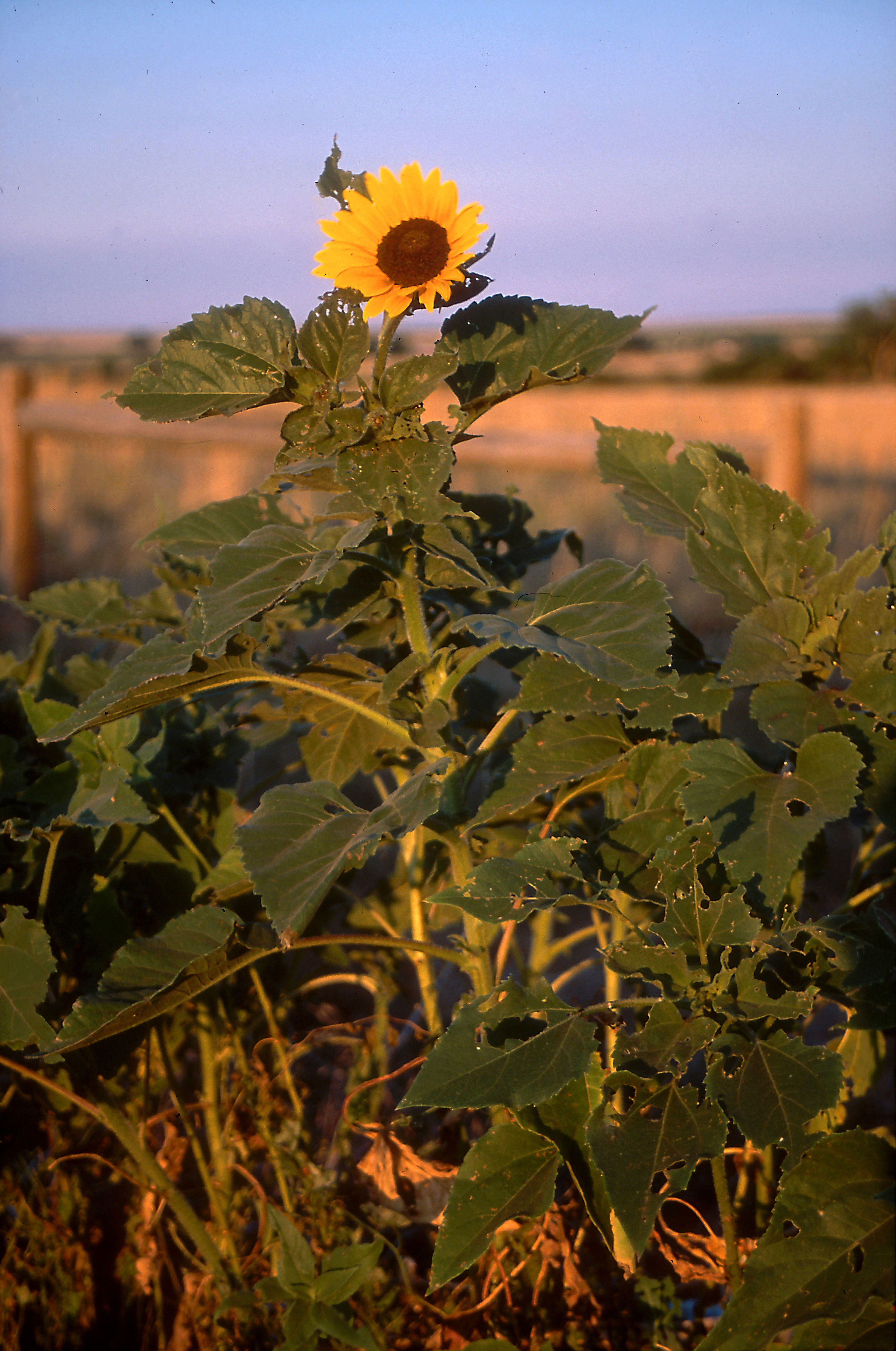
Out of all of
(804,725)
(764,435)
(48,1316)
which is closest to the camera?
(804,725)

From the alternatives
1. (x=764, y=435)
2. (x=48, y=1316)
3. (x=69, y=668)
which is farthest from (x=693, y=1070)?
(x=764, y=435)

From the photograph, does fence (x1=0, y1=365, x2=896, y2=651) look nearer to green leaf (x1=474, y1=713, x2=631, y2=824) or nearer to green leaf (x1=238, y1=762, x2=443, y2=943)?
green leaf (x1=474, y1=713, x2=631, y2=824)

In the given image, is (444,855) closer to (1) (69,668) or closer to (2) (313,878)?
(2) (313,878)

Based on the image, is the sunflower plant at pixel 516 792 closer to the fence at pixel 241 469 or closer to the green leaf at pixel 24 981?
the green leaf at pixel 24 981

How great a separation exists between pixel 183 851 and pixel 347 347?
0.72 metres

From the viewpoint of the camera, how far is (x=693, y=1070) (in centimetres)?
176

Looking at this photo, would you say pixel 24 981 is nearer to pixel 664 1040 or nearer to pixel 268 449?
pixel 664 1040

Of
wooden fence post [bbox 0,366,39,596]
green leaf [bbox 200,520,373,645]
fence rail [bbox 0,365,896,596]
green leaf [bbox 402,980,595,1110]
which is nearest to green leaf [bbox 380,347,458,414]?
green leaf [bbox 200,520,373,645]

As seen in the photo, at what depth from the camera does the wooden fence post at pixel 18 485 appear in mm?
5539

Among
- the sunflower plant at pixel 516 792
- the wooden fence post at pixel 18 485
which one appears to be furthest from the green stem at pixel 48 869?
the wooden fence post at pixel 18 485

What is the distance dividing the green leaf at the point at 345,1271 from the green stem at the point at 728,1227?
361 millimetres

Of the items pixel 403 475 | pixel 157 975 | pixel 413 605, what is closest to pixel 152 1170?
pixel 157 975

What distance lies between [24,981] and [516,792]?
1.82ft

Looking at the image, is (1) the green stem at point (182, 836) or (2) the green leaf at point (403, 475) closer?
(2) the green leaf at point (403, 475)
